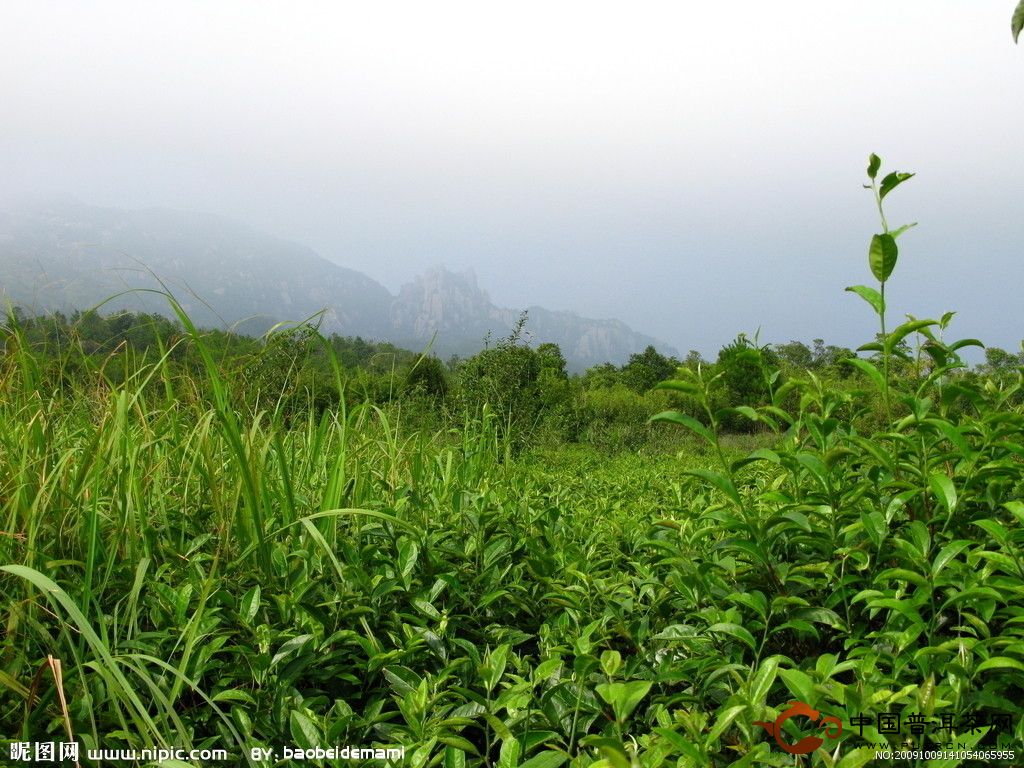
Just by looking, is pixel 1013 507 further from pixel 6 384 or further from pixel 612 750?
pixel 6 384

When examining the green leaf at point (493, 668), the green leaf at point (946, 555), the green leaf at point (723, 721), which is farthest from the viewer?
the green leaf at point (946, 555)

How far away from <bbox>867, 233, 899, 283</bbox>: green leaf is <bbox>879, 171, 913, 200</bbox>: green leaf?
11 centimetres

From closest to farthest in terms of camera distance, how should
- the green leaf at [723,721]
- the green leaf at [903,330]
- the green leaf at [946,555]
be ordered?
the green leaf at [723,721] < the green leaf at [946,555] < the green leaf at [903,330]

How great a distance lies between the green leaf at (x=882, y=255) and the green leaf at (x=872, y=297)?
0.06 metres

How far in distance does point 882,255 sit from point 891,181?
0.16m

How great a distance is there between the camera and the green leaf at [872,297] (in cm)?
142

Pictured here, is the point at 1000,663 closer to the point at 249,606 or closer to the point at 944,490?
the point at 944,490

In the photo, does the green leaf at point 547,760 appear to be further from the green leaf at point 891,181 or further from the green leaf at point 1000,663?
the green leaf at point 891,181

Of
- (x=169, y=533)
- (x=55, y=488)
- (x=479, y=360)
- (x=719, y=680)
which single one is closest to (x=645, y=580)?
(x=719, y=680)

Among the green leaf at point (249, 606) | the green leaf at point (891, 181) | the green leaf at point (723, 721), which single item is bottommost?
the green leaf at point (249, 606)

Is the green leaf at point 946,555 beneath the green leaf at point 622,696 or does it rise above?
above

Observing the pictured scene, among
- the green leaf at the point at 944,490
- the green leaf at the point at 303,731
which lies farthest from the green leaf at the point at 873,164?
the green leaf at the point at 303,731

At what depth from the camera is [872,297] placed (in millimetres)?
1446

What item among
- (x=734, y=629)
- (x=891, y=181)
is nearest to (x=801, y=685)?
(x=734, y=629)
